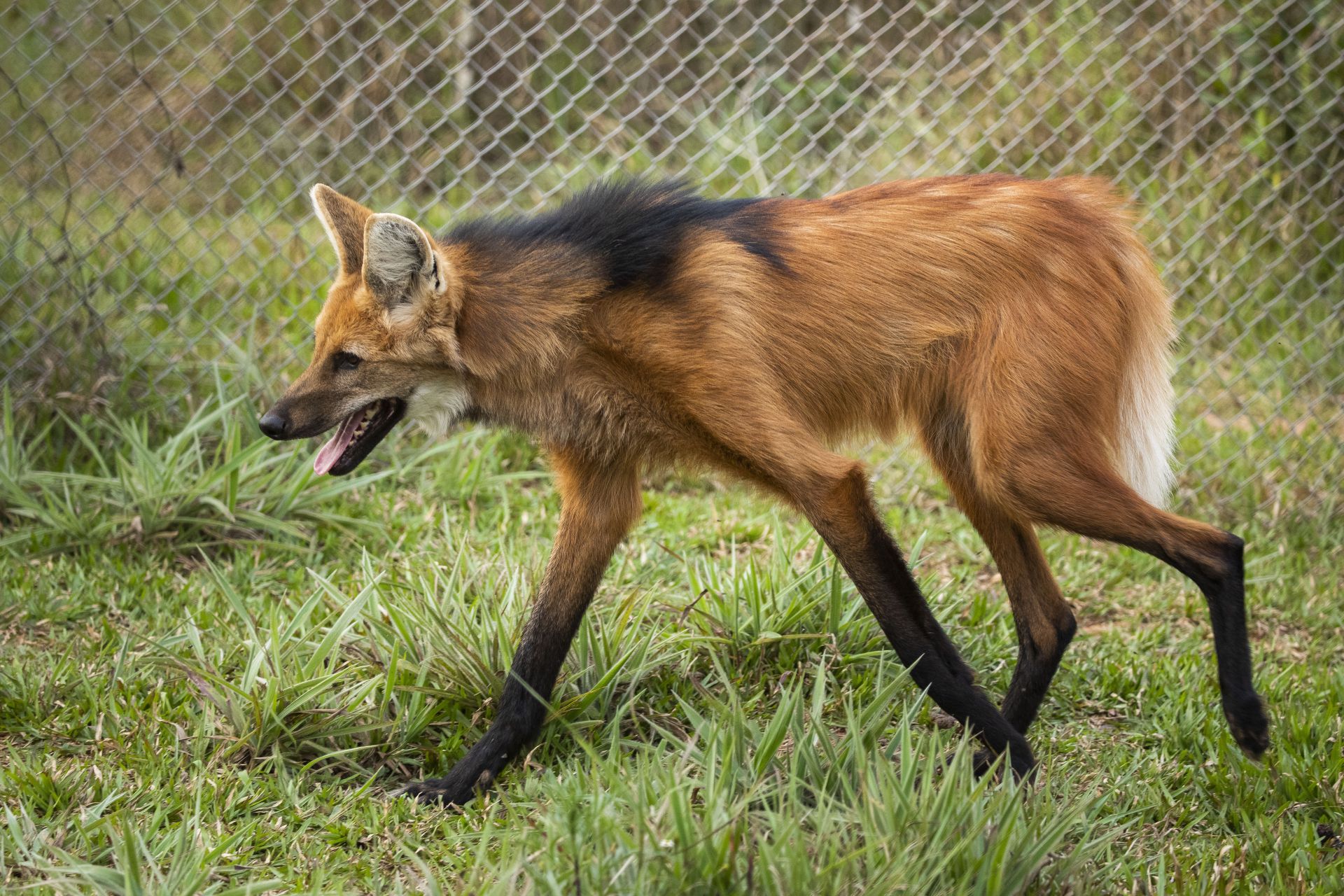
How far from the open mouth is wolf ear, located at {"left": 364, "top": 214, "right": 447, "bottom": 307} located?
0.86ft

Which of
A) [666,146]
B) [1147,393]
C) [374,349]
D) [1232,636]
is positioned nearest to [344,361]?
[374,349]

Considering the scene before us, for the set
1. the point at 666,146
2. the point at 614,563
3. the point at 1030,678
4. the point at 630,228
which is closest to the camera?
the point at 630,228

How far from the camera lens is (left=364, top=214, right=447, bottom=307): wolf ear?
89.7 inches

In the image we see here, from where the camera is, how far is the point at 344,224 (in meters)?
2.55

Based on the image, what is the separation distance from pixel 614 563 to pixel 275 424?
1216mm

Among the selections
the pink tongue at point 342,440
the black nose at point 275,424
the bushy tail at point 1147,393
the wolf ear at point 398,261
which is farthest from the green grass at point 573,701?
the wolf ear at point 398,261

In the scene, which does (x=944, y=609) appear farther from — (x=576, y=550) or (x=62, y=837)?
(x=62, y=837)

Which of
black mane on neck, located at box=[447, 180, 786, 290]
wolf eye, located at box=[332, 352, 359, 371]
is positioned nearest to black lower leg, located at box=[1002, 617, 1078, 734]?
black mane on neck, located at box=[447, 180, 786, 290]

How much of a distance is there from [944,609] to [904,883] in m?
1.44

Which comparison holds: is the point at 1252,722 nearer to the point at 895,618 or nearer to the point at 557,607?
the point at 895,618

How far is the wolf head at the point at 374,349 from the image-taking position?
2371 millimetres

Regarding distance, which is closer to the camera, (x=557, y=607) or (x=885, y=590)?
(x=885, y=590)

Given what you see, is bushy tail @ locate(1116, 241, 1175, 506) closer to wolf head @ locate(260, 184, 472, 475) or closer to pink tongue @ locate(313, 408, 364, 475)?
wolf head @ locate(260, 184, 472, 475)

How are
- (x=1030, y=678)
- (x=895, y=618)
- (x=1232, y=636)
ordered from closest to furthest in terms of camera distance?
(x=895, y=618) → (x=1232, y=636) → (x=1030, y=678)
